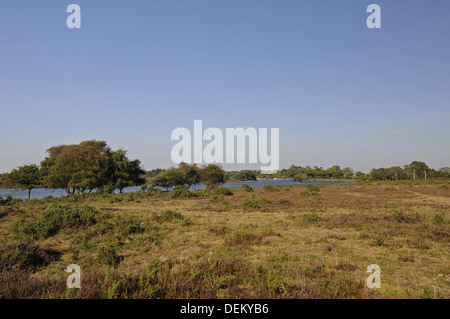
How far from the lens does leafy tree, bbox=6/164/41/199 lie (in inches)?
1582

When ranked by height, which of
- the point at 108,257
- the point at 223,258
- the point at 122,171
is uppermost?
the point at 122,171

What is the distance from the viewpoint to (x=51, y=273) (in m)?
8.12

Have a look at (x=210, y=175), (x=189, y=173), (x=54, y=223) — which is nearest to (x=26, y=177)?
(x=54, y=223)

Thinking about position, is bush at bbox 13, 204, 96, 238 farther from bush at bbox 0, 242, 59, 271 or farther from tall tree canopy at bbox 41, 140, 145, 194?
tall tree canopy at bbox 41, 140, 145, 194

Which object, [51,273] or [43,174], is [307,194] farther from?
[43,174]

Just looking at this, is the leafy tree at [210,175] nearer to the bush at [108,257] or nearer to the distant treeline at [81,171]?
the distant treeline at [81,171]

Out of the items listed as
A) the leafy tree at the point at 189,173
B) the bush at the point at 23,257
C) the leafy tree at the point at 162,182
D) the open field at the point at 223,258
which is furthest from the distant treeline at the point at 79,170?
the bush at the point at 23,257

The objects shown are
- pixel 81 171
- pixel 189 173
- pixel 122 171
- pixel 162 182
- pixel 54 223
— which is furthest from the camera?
pixel 189 173

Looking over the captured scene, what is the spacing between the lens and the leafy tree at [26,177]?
4019 centimetres

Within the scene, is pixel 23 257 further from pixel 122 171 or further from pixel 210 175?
A: pixel 210 175

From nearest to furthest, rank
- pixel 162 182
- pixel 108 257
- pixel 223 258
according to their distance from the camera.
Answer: pixel 223 258, pixel 108 257, pixel 162 182

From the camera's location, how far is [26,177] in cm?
4069

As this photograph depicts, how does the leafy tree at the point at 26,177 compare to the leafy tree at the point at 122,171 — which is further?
the leafy tree at the point at 122,171
